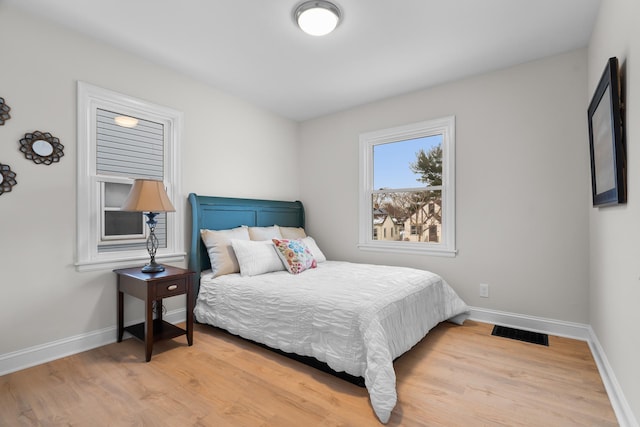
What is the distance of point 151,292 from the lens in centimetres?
232

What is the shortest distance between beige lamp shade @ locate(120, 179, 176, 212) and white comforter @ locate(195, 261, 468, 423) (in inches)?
34.9

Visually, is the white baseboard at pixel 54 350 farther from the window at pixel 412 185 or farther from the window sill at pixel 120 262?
the window at pixel 412 185

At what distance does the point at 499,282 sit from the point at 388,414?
6.54 feet

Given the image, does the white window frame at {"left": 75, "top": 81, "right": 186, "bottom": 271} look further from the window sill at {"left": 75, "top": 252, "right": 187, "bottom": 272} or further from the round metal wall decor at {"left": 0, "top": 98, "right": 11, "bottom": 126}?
the round metal wall decor at {"left": 0, "top": 98, "right": 11, "bottom": 126}

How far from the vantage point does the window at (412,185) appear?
334cm

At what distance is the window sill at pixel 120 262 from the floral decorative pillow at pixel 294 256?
1001 mm

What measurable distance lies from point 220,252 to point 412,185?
2240 millimetres

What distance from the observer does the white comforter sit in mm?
1897

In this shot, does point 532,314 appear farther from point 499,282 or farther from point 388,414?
point 388,414

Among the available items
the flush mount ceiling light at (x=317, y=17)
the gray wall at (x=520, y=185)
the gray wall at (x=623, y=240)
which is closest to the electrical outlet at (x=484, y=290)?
the gray wall at (x=520, y=185)

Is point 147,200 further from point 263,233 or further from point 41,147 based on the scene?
point 263,233

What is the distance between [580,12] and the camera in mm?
2221

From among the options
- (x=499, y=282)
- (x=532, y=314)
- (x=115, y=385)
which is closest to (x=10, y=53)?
(x=115, y=385)

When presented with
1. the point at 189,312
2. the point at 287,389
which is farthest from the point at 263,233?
the point at 287,389
